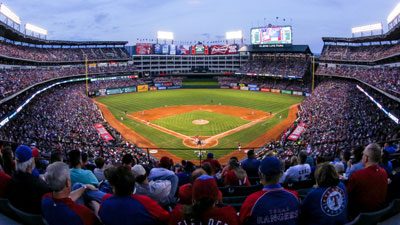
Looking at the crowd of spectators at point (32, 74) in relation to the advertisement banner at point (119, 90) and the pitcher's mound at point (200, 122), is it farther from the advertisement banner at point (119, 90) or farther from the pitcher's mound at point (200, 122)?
the pitcher's mound at point (200, 122)

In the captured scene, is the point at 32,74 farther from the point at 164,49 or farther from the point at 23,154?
the point at 164,49

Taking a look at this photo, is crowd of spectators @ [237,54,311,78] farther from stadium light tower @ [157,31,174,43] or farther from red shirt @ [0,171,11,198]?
red shirt @ [0,171,11,198]

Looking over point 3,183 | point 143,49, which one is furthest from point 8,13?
point 3,183

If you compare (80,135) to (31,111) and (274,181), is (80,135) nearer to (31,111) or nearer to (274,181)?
(31,111)

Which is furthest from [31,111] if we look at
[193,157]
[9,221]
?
[9,221]

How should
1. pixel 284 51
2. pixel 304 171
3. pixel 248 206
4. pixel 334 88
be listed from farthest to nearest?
pixel 284 51 → pixel 334 88 → pixel 304 171 → pixel 248 206

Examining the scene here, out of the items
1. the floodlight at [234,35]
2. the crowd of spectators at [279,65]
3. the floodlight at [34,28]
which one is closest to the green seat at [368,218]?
the floodlight at [34,28]
